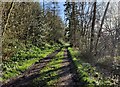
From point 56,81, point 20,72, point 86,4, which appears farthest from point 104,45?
point 56,81

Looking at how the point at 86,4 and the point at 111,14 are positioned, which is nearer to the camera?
the point at 86,4

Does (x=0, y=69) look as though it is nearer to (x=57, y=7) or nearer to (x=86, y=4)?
(x=86, y=4)

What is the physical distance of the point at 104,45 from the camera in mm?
32406

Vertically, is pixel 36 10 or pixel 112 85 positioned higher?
pixel 36 10

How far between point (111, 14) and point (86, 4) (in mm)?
5189

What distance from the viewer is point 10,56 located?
19.8 metres

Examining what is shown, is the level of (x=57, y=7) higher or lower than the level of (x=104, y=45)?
higher

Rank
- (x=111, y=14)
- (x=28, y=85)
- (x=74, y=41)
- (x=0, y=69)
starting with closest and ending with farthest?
(x=28, y=85) → (x=0, y=69) → (x=111, y=14) → (x=74, y=41)

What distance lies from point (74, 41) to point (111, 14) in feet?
24.8

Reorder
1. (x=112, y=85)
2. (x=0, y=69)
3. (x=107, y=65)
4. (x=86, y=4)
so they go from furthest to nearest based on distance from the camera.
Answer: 1. (x=86, y=4)
2. (x=107, y=65)
3. (x=0, y=69)
4. (x=112, y=85)

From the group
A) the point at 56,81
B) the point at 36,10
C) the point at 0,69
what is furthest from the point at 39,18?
the point at 56,81

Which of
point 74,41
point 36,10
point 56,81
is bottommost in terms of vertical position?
point 74,41

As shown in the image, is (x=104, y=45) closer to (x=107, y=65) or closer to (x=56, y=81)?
(x=107, y=65)

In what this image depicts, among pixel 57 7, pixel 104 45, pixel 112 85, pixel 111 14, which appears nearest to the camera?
pixel 112 85
